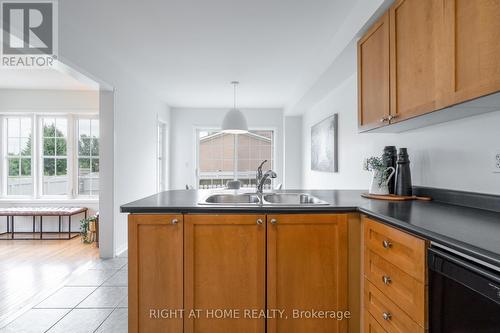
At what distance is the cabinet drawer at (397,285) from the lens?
114 cm

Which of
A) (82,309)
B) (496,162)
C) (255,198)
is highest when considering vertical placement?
(496,162)

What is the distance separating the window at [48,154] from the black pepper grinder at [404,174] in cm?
520

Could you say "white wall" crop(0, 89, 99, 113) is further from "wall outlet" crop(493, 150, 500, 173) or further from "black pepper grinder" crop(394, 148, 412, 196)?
"wall outlet" crop(493, 150, 500, 173)

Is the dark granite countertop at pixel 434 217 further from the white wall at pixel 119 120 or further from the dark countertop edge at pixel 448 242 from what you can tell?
the white wall at pixel 119 120

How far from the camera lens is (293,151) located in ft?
22.6

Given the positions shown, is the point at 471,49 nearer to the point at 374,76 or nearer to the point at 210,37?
the point at 374,76

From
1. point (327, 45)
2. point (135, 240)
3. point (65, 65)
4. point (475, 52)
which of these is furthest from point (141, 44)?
point (475, 52)

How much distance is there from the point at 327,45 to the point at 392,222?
2578 millimetres

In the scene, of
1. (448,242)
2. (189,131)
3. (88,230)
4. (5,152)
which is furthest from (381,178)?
(5,152)

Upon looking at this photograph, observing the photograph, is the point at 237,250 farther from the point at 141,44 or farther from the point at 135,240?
the point at 141,44

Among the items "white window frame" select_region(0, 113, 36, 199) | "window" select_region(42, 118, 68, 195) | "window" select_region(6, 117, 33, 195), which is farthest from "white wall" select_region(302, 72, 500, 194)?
"window" select_region(6, 117, 33, 195)

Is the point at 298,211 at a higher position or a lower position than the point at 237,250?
higher

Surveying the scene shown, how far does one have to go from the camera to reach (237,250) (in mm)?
1751

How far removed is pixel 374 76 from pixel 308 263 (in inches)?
52.4
